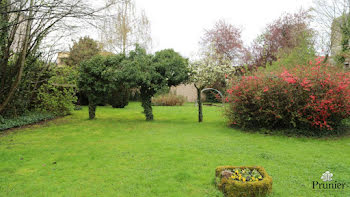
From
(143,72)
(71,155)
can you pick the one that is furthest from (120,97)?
(71,155)

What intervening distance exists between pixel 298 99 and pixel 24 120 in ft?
33.0

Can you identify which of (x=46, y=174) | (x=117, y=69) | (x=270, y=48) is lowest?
(x=46, y=174)

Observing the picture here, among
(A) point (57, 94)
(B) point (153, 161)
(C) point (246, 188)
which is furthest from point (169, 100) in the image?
(C) point (246, 188)

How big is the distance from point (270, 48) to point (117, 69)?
14807 mm

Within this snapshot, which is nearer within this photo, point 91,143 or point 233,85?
point 91,143

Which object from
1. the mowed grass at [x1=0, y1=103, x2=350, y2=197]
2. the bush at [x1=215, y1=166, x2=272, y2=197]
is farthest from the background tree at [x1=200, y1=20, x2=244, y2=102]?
the bush at [x1=215, y1=166, x2=272, y2=197]

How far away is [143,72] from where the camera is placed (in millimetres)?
9477

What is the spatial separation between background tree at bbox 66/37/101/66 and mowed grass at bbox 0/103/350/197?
38.4 ft

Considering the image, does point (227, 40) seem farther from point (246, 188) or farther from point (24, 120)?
point (246, 188)

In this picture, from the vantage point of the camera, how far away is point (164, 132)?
8.16 m

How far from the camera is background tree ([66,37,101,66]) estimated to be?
18688mm

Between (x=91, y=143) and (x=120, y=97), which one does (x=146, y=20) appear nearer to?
(x=120, y=97)

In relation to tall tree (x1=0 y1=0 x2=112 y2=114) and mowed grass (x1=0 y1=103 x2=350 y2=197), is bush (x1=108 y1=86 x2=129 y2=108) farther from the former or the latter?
mowed grass (x1=0 y1=103 x2=350 y2=197)

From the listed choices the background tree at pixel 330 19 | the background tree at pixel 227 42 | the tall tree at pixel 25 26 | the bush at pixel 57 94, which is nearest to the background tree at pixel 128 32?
the background tree at pixel 227 42
